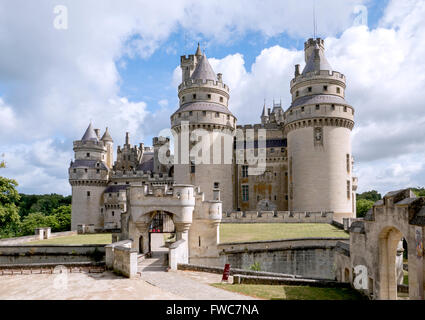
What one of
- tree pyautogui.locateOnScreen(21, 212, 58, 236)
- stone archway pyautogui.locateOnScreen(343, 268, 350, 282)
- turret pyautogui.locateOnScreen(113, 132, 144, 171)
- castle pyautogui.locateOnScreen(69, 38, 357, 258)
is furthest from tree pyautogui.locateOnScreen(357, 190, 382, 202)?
stone archway pyautogui.locateOnScreen(343, 268, 350, 282)

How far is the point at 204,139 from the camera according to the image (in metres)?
43.4

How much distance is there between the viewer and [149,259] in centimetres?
1816

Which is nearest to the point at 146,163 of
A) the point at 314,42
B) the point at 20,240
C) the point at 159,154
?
the point at 159,154

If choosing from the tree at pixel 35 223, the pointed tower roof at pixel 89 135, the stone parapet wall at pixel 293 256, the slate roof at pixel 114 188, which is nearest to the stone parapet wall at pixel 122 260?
the stone parapet wall at pixel 293 256

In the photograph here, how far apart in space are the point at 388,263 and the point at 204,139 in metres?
33.1

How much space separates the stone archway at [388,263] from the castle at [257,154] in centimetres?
2289

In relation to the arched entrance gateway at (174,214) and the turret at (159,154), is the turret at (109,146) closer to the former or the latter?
the turret at (159,154)

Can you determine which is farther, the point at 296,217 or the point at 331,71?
the point at 331,71

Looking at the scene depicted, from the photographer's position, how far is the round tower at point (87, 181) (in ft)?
172

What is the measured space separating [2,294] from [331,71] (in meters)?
40.4

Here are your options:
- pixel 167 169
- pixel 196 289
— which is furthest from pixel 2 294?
pixel 167 169

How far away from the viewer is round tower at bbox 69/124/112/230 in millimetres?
52438

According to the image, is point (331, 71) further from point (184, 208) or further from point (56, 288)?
point (56, 288)

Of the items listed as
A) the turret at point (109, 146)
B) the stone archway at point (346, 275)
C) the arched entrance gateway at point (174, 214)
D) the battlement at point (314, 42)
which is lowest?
the stone archway at point (346, 275)
